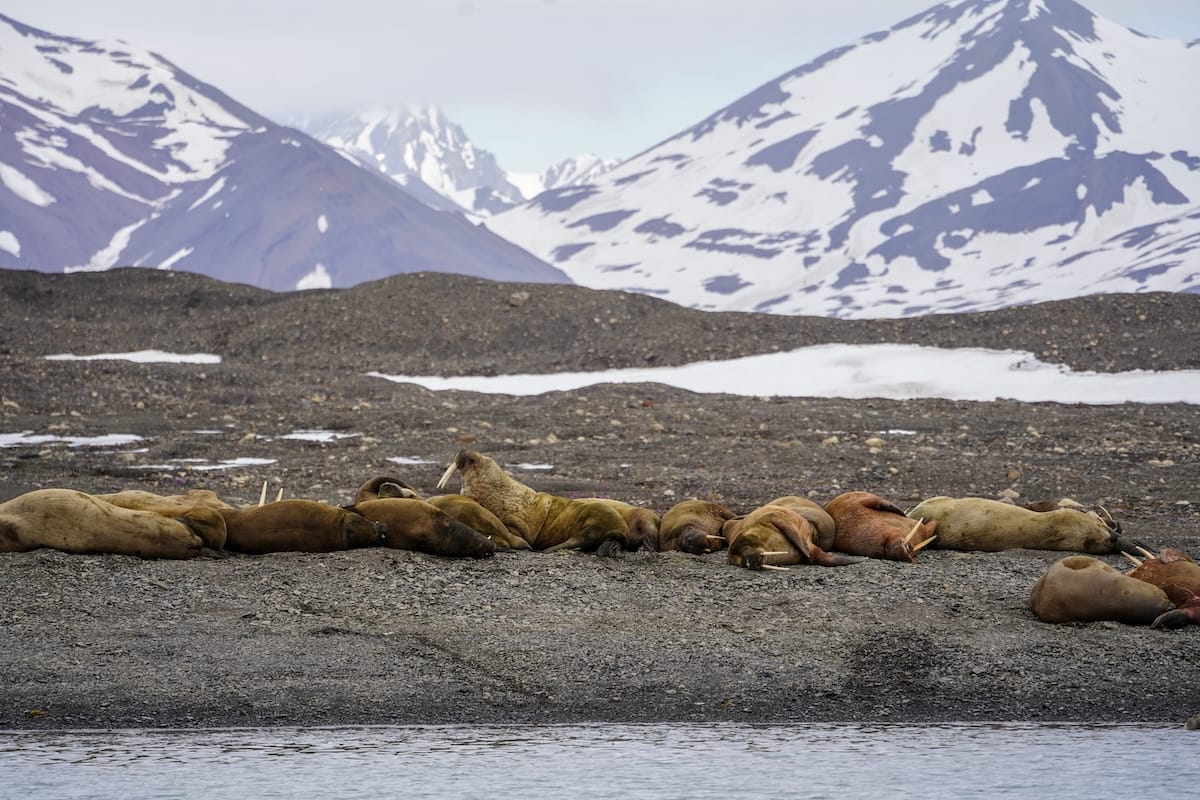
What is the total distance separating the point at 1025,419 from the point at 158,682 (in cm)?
1923

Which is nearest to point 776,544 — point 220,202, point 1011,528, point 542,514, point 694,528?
point 694,528

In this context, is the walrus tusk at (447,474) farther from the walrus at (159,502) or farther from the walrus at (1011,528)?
the walrus at (1011,528)

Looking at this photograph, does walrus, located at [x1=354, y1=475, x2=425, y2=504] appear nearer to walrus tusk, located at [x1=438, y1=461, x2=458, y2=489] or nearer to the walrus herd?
the walrus herd

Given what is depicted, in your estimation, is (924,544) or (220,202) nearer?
(924,544)

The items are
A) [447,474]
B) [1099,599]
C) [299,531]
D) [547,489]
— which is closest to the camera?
[1099,599]

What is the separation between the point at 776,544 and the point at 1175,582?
3248mm

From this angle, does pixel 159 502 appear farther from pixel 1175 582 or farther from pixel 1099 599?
pixel 1175 582

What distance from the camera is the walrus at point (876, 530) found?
1234cm

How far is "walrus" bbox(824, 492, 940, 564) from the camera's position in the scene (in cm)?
1234

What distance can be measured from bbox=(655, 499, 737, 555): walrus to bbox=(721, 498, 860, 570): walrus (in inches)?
11.7

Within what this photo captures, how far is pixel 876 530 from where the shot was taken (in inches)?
493

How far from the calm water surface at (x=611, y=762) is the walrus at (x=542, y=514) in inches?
173

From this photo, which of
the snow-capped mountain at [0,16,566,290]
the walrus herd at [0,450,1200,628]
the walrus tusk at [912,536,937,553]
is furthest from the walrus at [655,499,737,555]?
the snow-capped mountain at [0,16,566,290]

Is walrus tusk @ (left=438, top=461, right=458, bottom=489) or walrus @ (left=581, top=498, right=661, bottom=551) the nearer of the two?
walrus tusk @ (left=438, top=461, right=458, bottom=489)
